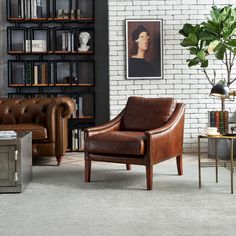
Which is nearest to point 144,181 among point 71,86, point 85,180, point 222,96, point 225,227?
point 85,180

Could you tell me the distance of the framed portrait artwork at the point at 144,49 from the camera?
7016 mm

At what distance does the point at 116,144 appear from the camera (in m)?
4.77

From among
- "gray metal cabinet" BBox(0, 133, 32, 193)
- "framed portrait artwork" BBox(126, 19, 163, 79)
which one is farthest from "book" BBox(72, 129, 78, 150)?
"gray metal cabinet" BBox(0, 133, 32, 193)

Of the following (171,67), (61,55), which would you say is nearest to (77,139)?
(61,55)

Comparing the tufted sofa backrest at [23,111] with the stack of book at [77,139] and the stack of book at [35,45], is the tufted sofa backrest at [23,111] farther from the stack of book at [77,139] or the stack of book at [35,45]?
the stack of book at [35,45]

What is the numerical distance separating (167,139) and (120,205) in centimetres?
119

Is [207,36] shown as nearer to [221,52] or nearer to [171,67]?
[221,52]

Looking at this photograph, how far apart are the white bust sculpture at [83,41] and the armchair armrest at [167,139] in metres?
2.55

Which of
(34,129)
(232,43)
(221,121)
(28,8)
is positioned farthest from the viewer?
(28,8)

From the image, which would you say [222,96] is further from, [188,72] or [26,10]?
[26,10]

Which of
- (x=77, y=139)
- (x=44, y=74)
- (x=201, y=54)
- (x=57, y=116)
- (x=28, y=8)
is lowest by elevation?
(x=77, y=139)

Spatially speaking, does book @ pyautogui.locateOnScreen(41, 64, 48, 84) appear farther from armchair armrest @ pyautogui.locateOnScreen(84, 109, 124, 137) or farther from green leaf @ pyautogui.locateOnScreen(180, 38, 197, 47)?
armchair armrest @ pyautogui.locateOnScreen(84, 109, 124, 137)

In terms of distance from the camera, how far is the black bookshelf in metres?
7.47

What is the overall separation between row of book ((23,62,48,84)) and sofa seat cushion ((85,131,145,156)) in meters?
2.73
